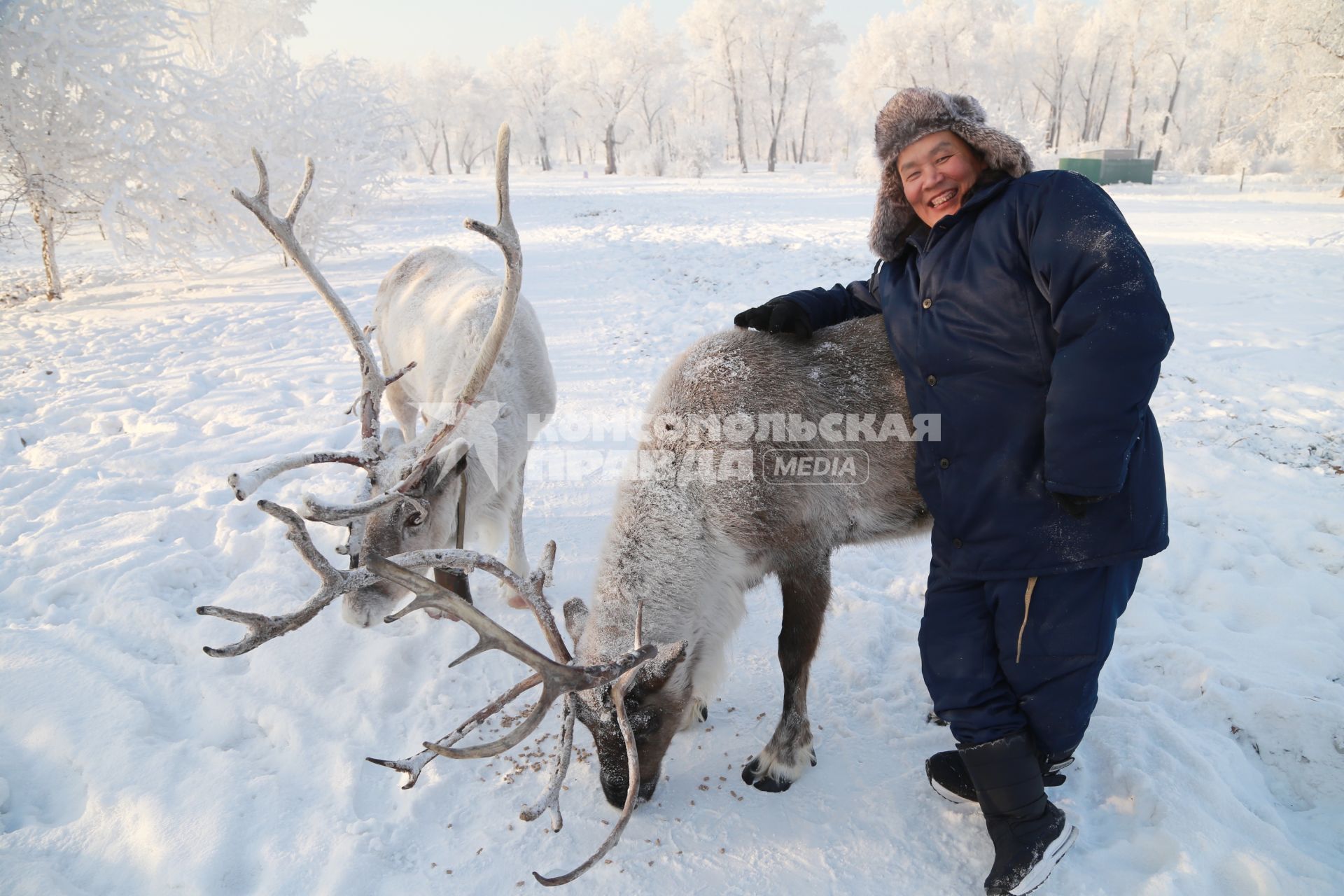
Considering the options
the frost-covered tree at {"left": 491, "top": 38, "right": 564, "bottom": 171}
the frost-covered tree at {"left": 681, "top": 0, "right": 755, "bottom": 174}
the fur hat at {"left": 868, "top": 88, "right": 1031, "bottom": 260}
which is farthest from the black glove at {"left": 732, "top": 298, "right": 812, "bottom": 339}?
the frost-covered tree at {"left": 491, "top": 38, "right": 564, "bottom": 171}

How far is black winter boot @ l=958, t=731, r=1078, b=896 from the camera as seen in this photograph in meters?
2.05

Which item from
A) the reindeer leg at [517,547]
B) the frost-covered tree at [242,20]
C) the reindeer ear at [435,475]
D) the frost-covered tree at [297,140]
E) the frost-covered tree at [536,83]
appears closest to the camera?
the reindeer ear at [435,475]

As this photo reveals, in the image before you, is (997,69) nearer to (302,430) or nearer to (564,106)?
(564,106)

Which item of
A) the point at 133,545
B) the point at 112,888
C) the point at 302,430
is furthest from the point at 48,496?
the point at 112,888

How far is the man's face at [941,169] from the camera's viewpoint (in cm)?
217

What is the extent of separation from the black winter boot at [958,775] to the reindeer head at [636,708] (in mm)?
1010

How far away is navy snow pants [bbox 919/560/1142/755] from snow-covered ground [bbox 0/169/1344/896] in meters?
0.50

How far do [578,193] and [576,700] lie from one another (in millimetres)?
23377

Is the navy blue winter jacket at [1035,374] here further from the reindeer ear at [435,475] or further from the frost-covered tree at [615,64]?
the frost-covered tree at [615,64]

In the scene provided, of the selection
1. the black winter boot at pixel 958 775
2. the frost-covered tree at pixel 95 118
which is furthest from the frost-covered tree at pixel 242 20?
the black winter boot at pixel 958 775

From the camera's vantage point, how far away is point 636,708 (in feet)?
7.23

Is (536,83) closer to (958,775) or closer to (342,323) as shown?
(342,323)

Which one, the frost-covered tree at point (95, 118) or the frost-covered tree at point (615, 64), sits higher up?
the frost-covered tree at point (615, 64)

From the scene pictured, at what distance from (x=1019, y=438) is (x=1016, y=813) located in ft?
4.03
